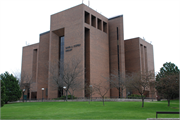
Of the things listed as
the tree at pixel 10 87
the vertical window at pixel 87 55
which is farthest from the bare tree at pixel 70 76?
the tree at pixel 10 87

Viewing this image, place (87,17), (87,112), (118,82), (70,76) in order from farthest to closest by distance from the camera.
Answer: (87,17) → (118,82) → (70,76) → (87,112)

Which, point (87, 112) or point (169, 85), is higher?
point (169, 85)

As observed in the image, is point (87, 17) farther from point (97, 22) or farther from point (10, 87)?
point (10, 87)

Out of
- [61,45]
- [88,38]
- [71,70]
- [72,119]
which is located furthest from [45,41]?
[72,119]

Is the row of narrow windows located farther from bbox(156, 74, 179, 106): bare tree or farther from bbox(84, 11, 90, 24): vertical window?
bbox(156, 74, 179, 106): bare tree

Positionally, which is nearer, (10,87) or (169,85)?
(169,85)

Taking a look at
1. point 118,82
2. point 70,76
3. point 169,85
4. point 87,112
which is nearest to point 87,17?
point 70,76

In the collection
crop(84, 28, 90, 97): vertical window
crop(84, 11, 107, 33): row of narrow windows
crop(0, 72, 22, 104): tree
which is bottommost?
crop(0, 72, 22, 104): tree

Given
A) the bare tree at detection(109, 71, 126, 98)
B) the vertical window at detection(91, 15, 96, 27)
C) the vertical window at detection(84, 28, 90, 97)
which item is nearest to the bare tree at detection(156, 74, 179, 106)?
the bare tree at detection(109, 71, 126, 98)

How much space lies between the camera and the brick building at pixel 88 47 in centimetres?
4669

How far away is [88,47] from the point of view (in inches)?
1870

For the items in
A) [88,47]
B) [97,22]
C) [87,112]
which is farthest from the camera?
[97,22]

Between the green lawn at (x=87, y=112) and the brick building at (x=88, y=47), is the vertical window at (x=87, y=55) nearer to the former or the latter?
the brick building at (x=88, y=47)

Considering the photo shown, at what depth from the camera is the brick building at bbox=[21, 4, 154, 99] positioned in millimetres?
46688
